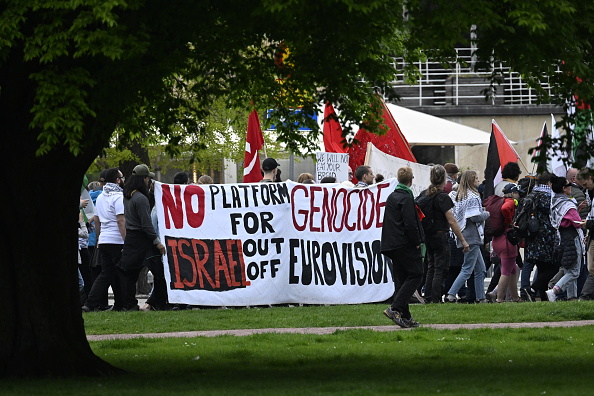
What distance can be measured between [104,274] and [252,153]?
4.22 m

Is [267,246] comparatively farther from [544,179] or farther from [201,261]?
[544,179]

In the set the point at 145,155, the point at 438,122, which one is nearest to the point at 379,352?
the point at 145,155

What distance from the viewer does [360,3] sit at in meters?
7.96

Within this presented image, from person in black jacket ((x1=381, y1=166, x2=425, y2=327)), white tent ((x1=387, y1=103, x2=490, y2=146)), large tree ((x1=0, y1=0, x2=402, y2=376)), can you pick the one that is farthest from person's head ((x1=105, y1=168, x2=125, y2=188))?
white tent ((x1=387, y1=103, x2=490, y2=146))

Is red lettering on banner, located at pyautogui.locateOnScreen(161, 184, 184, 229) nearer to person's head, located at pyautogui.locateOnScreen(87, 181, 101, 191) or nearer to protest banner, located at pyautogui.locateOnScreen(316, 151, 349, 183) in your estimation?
person's head, located at pyautogui.locateOnScreen(87, 181, 101, 191)

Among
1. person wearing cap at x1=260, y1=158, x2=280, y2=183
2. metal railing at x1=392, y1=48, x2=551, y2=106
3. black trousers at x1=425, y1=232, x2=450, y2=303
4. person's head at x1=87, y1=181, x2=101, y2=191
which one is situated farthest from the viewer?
metal railing at x1=392, y1=48, x2=551, y2=106

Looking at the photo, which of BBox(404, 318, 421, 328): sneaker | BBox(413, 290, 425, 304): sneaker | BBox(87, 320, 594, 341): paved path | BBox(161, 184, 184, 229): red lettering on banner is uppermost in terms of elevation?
BBox(161, 184, 184, 229): red lettering on banner

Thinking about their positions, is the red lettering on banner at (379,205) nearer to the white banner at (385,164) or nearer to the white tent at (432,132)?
the white banner at (385,164)

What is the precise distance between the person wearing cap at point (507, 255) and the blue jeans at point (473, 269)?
0.27 m

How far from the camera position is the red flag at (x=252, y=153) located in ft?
65.3

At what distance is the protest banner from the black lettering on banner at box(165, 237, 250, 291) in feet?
11.4

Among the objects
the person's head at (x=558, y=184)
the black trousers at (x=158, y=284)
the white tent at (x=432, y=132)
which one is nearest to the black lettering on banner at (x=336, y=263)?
the black trousers at (x=158, y=284)

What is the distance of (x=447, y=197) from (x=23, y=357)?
8.27m

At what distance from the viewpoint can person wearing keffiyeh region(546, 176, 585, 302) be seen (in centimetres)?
1661
